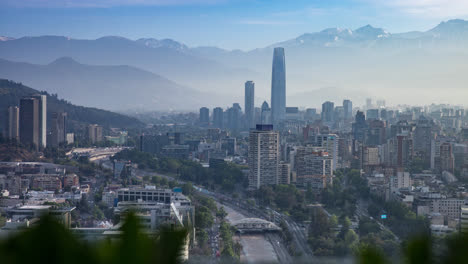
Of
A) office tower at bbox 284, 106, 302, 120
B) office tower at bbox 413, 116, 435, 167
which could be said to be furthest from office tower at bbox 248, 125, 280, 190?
office tower at bbox 284, 106, 302, 120

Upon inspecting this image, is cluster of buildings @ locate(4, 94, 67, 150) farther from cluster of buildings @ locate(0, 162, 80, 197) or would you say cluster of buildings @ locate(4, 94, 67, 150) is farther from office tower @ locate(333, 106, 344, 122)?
office tower @ locate(333, 106, 344, 122)

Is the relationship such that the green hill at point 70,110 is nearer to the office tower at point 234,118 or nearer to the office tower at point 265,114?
the office tower at point 234,118

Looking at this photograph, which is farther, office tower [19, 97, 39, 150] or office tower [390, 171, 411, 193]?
office tower [19, 97, 39, 150]

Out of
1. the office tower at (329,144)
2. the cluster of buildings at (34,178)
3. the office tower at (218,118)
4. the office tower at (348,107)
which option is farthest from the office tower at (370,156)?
the office tower at (348,107)

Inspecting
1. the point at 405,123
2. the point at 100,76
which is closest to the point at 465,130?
the point at 405,123

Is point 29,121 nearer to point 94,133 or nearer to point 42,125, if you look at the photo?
point 42,125

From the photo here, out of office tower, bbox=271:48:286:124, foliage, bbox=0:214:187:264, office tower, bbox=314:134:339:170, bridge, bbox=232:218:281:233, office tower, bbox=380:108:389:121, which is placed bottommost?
bridge, bbox=232:218:281:233

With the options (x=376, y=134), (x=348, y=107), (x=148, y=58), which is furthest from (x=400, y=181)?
(x=148, y=58)
